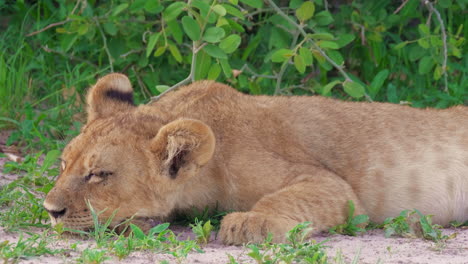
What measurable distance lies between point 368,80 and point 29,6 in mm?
3257

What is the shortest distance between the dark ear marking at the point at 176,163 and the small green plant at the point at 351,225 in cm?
85

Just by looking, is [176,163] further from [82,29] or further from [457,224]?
[82,29]

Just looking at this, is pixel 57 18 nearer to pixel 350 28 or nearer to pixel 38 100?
pixel 38 100

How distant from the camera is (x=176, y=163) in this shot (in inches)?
168

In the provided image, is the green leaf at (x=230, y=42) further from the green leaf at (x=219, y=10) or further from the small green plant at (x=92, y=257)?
the small green plant at (x=92, y=257)

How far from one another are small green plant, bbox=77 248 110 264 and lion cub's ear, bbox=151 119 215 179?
878 mm

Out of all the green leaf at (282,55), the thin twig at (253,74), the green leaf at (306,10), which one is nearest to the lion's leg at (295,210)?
the green leaf at (282,55)

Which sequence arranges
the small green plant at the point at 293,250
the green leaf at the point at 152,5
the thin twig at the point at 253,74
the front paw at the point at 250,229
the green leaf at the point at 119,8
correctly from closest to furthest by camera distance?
the small green plant at the point at 293,250, the front paw at the point at 250,229, the green leaf at the point at 152,5, the green leaf at the point at 119,8, the thin twig at the point at 253,74

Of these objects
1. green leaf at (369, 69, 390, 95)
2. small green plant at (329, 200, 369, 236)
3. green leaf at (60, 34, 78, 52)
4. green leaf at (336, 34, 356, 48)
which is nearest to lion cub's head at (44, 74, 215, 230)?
small green plant at (329, 200, 369, 236)

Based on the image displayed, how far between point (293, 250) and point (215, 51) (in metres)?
1.99

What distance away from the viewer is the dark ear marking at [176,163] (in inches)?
167

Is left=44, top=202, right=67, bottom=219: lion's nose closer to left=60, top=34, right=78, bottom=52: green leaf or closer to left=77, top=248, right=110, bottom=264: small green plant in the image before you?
left=77, top=248, right=110, bottom=264: small green plant

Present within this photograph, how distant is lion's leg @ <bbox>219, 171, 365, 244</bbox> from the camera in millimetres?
4043

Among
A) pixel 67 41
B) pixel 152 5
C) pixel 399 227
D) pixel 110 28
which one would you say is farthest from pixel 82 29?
pixel 399 227
